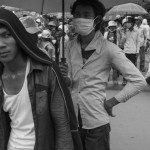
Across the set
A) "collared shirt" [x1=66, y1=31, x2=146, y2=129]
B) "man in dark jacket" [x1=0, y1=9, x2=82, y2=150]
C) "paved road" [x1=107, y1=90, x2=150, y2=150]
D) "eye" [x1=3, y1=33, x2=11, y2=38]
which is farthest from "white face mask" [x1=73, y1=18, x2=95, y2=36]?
"paved road" [x1=107, y1=90, x2=150, y2=150]

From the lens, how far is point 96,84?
2809 millimetres

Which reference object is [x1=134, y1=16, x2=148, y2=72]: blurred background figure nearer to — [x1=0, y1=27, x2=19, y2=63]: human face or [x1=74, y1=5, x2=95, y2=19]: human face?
[x1=74, y1=5, x2=95, y2=19]: human face

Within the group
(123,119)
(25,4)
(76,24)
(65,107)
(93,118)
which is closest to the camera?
(65,107)

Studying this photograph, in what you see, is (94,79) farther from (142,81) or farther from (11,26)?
(11,26)

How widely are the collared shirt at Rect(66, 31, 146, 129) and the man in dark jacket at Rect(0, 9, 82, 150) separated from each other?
2.64 ft

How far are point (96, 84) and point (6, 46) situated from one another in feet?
3.66

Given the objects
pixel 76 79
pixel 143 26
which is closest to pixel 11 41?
pixel 76 79

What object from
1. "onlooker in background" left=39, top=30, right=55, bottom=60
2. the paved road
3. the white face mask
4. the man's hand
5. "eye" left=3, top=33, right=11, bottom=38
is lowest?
the paved road

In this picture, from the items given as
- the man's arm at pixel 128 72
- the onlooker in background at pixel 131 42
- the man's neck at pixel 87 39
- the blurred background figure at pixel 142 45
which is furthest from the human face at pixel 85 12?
the blurred background figure at pixel 142 45

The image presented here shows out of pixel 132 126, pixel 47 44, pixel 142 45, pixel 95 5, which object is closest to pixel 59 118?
pixel 95 5

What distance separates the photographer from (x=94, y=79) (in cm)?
281

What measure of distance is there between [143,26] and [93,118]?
10.9 m

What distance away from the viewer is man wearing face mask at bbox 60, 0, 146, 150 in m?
2.77

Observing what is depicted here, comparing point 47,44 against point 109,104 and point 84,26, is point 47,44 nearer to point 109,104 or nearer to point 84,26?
point 84,26
